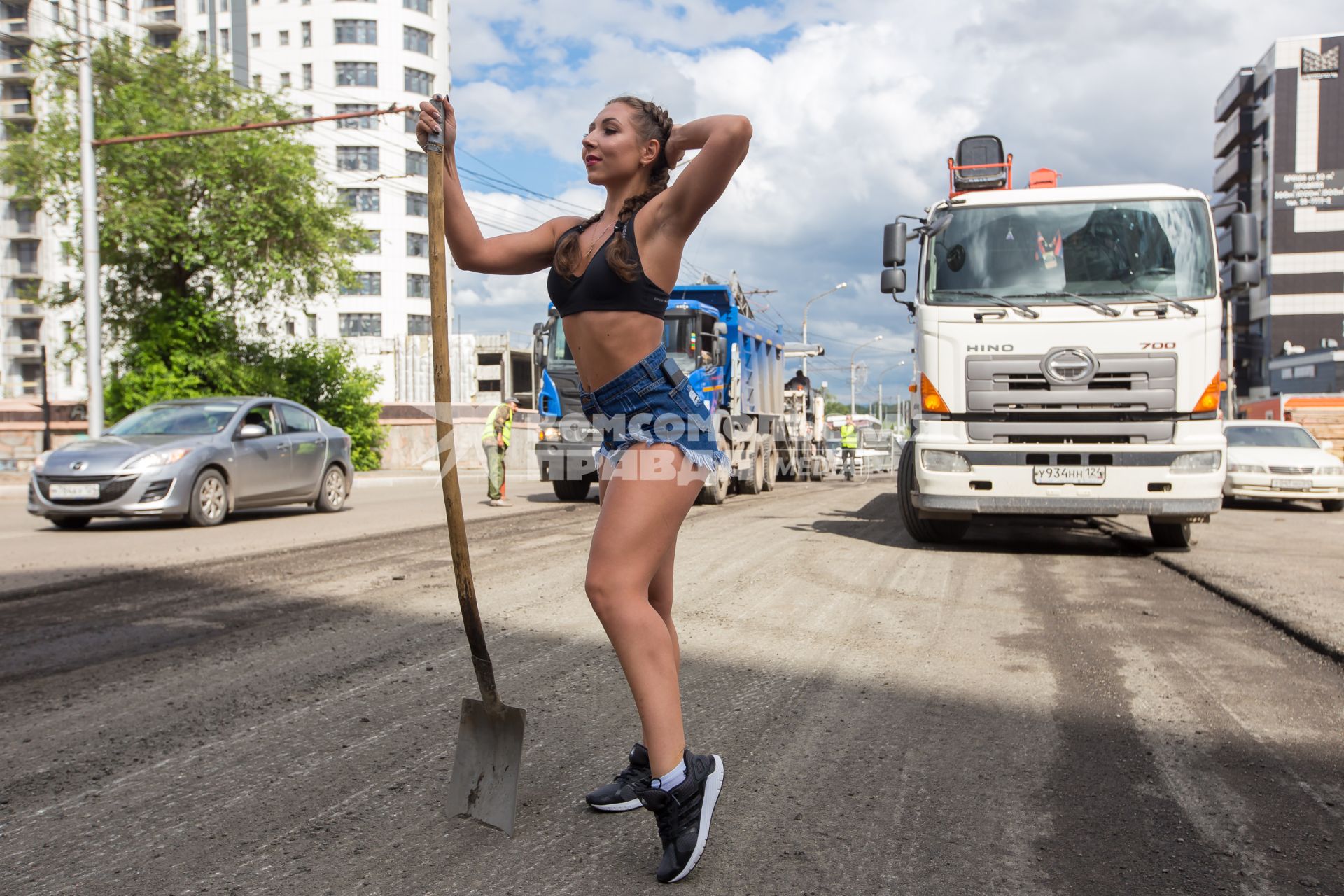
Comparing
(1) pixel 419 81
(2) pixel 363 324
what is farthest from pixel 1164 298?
(1) pixel 419 81

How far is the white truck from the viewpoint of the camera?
8.77m

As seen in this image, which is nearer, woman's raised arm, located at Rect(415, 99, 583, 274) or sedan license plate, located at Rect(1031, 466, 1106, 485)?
woman's raised arm, located at Rect(415, 99, 583, 274)

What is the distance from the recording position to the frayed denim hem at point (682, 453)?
110 inches

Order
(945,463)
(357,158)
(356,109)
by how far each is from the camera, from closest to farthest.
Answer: (945,463) → (356,109) → (357,158)

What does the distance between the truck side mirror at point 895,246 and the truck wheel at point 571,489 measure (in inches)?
334

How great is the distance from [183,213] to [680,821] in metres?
28.1

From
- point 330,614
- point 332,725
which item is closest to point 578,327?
point 332,725

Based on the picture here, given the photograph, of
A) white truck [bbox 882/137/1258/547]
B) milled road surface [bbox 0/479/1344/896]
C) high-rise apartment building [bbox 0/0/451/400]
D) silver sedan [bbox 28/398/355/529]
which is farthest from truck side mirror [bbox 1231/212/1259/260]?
high-rise apartment building [bbox 0/0/451/400]

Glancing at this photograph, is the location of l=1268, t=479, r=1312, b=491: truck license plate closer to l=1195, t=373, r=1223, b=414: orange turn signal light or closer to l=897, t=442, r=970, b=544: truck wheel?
l=897, t=442, r=970, b=544: truck wheel

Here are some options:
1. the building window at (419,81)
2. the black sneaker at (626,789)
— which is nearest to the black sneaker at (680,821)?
the black sneaker at (626,789)

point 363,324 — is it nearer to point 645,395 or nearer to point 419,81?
point 419,81

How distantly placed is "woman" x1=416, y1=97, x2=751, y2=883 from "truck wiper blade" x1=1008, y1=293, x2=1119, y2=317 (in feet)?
22.5

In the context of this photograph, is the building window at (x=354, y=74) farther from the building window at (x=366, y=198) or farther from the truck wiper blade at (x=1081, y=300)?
Result: the truck wiper blade at (x=1081, y=300)

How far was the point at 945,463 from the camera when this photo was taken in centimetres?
923
